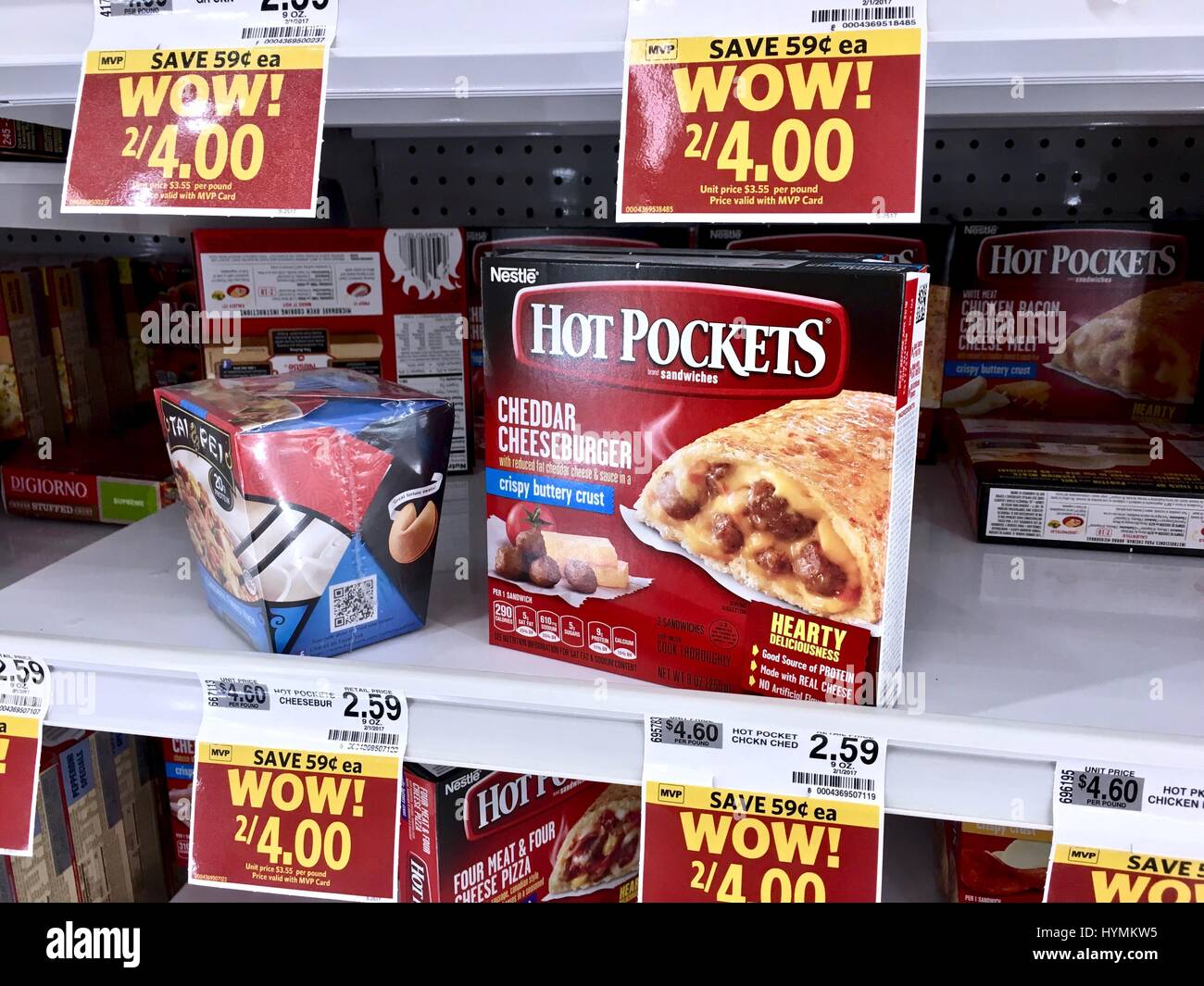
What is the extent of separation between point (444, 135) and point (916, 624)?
1.00 metres

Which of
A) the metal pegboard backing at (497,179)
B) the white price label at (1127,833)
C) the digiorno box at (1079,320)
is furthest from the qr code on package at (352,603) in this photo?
the digiorno box at (1079,320)

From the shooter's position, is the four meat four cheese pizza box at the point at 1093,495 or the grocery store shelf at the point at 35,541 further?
the grocery store shelf at the point at 35,541

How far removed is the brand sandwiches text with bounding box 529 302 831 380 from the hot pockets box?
0.15 metres

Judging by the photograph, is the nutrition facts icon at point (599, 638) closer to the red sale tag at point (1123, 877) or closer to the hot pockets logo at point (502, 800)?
the hot pockets logo at point (502, 800)

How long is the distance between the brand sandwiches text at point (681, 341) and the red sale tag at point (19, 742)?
1.88ft

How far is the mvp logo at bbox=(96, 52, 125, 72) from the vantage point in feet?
2.82

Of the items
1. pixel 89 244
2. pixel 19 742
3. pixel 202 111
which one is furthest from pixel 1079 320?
pixel 89 244

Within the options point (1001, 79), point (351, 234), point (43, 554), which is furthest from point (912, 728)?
point (43, 554)

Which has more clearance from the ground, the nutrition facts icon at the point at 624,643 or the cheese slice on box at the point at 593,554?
the cheese slice on box at the point at 593,554

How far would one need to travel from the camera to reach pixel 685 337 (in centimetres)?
80

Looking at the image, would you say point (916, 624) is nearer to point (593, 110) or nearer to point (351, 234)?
point (593, 110)

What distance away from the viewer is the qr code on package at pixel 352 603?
935mm

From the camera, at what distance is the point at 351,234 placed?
1.26 metres

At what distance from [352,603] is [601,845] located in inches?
19.4
